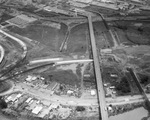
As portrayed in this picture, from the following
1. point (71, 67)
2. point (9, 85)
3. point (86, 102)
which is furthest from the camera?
point (71, 67)

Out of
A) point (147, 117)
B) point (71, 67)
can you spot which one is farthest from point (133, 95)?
point (71, 67)

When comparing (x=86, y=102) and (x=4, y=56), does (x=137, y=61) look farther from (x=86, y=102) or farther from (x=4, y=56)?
(x=4, y=56)

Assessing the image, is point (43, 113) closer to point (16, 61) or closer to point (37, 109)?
point (37, 109)

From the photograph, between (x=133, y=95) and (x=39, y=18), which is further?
(x=39, y=18)

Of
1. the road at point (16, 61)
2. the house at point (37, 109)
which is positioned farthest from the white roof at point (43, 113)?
the road at point (16, 61)

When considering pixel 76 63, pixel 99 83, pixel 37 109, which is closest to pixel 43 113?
pixel 37 109

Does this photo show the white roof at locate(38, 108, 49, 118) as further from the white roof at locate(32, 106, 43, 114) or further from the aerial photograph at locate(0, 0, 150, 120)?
the white roof at locate(32, 106, 43, 114)

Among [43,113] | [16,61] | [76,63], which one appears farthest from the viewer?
[16,61]

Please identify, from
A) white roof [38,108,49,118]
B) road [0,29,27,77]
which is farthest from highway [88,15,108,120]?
road [0,29,27,77]
